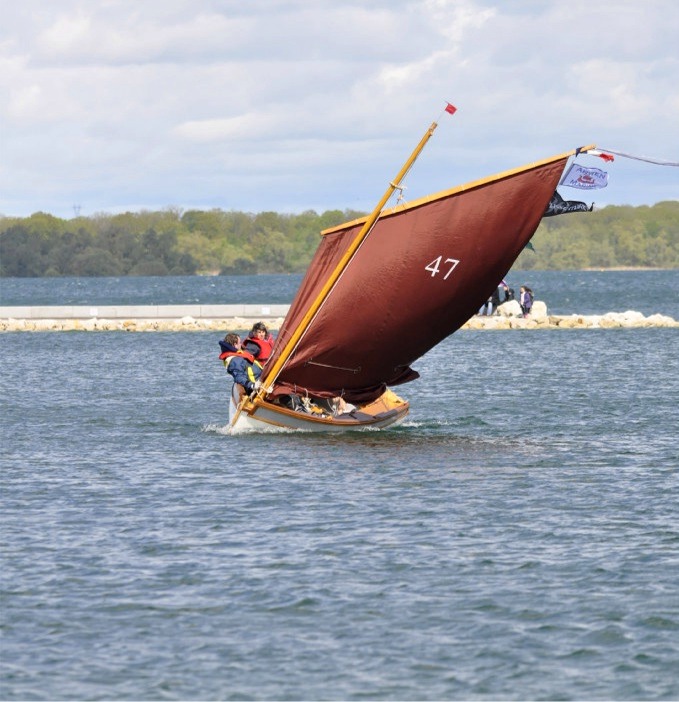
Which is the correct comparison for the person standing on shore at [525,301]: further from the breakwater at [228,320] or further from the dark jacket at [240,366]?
the dark jacket at [240,366]

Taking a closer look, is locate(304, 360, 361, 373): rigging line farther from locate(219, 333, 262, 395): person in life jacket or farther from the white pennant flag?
the white pennant flag

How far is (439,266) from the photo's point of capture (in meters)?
28.6

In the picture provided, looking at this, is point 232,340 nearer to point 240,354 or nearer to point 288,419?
point 240,354

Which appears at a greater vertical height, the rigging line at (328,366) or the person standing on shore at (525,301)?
the person standing on shore at (525,301)

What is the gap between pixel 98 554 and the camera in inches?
792

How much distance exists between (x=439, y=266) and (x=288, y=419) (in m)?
4.99

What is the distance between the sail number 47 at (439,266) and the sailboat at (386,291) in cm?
2

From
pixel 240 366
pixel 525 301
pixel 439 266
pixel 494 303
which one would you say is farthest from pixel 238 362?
pixel 525 301

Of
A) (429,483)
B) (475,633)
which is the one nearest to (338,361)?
(429,483)

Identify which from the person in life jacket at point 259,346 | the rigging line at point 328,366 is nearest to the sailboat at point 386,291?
the rigging line at point 328,366

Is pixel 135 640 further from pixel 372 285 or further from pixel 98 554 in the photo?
pixel 372 285

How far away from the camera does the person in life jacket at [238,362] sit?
30844 millimetres

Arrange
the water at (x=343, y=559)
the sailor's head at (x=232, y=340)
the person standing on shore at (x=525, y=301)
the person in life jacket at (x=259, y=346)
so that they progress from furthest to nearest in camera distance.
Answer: the person standing on shore at (x=525, y=301) → the person in life jacket at (x=259, y=346) → the sailor's head at (x=232, y=340) → the water at (x=343, y=559)

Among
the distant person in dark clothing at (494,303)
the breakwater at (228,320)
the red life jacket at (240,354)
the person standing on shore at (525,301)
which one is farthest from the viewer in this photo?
the person standing on shore at (525,301)
